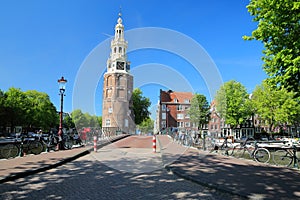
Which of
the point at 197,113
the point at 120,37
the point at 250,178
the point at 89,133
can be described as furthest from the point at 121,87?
the point at 250,178

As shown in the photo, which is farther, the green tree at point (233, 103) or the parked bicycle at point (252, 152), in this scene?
the green tree at point (233, 103)

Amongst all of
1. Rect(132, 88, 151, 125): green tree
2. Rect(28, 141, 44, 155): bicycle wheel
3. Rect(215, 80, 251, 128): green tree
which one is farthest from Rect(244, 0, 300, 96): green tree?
Rect(132, 88, 151, 125): green tree

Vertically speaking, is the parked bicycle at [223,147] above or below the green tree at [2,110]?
below

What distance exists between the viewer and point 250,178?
6926 mm

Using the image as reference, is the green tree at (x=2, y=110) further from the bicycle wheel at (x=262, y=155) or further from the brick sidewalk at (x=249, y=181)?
the bicycle wheel at (x=262, y=155)

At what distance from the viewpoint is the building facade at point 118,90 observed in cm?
5562

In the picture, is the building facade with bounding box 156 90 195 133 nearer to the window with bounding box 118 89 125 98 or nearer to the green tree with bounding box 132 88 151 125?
the green tree with bounding box 132 88 151 125

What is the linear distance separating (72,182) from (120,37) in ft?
192

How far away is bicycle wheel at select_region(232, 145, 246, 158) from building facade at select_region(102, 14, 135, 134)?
139 feet

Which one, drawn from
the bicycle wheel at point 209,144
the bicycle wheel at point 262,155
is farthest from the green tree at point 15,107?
the bicycle wheel at point 262,155

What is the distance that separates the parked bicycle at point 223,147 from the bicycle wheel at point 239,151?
27 centimetres

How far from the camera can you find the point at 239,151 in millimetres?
12758

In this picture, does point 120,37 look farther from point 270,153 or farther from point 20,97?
point 270,153

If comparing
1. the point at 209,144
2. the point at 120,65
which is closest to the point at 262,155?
the point at 209,144
